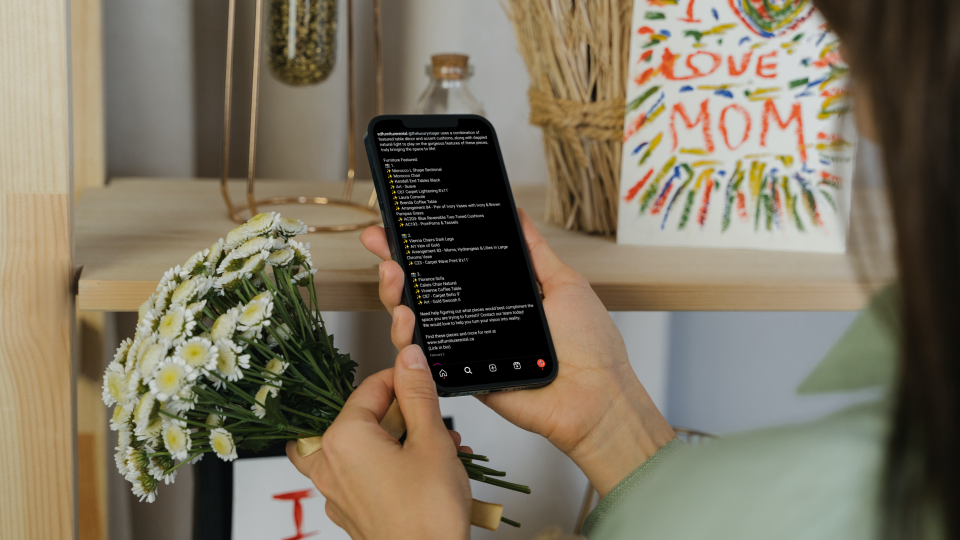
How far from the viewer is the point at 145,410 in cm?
38

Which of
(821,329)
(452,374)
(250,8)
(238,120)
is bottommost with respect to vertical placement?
(821,329)

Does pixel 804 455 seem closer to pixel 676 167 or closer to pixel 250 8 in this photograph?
pixel 676 167

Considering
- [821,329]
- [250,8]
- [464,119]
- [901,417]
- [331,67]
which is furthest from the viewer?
[821,329]

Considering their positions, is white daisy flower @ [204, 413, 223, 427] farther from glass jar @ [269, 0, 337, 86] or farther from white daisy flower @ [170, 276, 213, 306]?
glass jar @ [269, 0, 337, 86]

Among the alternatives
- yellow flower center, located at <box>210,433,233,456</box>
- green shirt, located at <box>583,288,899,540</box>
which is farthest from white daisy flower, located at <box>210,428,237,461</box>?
green shirt, located at <box>583,288,899,540</box>

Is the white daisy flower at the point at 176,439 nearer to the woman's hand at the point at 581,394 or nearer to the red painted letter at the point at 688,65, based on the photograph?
the woman's hand at the point at 581,394

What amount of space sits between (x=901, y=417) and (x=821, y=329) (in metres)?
0.78

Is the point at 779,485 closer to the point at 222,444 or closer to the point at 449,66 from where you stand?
the point at 222,444

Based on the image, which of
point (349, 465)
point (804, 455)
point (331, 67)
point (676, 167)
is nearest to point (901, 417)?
point (804, 455)

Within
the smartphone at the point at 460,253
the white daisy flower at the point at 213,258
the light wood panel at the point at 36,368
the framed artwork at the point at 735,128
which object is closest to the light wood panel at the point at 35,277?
the light wood panel at the point at 36,368

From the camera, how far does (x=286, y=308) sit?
44 centimetres

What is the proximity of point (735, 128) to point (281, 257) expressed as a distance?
1.34ft

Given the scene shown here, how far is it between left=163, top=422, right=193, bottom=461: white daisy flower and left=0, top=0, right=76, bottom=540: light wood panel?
12cm

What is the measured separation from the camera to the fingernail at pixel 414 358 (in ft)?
1.39
